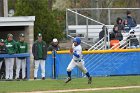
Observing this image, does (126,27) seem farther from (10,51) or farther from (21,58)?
(10,51)

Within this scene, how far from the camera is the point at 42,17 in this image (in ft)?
118

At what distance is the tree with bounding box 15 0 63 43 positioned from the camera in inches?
1388

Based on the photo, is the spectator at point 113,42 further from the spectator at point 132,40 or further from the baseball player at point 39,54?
the baseball player at point 39,54

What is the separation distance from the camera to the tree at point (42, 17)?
35.2 metres

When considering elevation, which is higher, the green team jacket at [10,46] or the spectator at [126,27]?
the spectator at [126,27]

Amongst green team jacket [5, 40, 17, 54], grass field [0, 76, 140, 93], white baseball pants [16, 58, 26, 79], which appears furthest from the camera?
white baseball pants [16, 58, 26, 79]

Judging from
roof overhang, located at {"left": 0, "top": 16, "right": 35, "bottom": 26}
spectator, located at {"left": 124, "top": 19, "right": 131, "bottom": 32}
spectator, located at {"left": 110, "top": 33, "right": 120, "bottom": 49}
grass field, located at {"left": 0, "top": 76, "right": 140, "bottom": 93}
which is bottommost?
grass field, located at {"left": 0, "top": 76, "right": 140, "bottom": 93}

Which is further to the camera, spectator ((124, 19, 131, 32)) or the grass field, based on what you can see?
spectator ((124, 19, 131, 32))

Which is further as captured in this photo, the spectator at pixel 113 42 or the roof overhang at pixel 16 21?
the spectator at pixel 113 42

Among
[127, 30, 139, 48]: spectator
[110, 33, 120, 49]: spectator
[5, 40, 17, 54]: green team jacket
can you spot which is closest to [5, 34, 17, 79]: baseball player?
[5, 40, 17, 54]: green team jacket

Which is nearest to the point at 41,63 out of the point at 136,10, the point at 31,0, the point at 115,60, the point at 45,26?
the point at 115,60

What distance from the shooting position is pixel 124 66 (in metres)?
23.1

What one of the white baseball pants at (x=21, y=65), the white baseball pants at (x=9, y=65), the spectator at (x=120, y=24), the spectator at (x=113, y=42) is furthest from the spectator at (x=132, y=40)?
the white baseball pants at (x=9, y=65)

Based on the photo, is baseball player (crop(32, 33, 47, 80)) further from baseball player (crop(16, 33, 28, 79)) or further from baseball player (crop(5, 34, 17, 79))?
baseball player (crop(5, 34, 17, 79))
